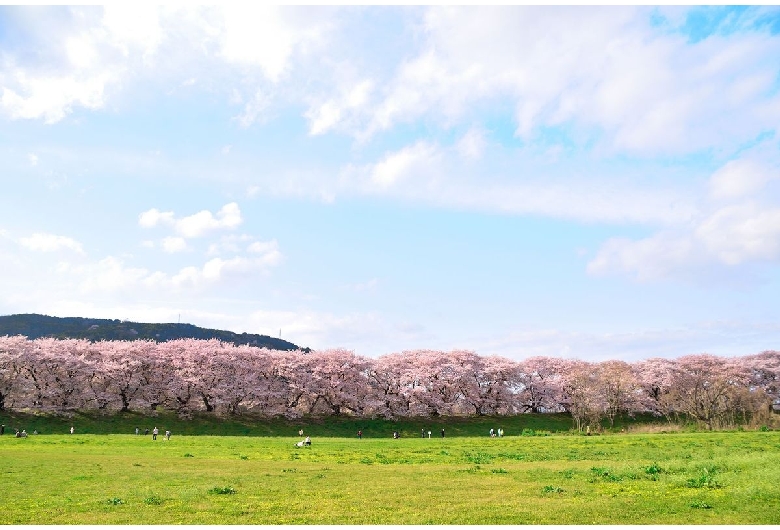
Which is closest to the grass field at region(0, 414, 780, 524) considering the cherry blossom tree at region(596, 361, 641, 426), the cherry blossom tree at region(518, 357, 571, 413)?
the cherry blossom tree at region(596, 361, 641, 426)

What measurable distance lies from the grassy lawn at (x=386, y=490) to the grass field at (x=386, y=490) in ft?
0.17

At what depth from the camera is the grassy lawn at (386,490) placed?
16.0 meters

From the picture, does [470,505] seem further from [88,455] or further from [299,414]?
[299,414]

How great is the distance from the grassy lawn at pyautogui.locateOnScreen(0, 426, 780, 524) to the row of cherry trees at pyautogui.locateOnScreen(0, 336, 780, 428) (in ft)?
157

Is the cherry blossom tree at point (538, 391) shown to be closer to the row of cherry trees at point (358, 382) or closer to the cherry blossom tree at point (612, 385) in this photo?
the row of cherry trees at point (358, 382)

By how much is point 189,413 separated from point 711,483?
7546 centimetres

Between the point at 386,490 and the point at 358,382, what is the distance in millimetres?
74972

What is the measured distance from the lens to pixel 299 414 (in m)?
86.9

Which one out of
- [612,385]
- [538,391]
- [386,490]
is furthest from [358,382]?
[386,490]

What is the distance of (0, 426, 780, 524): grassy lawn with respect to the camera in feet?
52.4

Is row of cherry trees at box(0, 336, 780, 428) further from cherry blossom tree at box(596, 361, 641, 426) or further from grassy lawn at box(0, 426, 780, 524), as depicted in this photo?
grassy lawn at box(0, 426, 780, 524)

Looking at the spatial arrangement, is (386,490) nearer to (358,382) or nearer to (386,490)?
(386,490)

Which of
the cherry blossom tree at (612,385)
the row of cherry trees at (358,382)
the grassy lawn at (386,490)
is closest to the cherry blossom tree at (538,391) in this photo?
the row of cherry trees at (358,382)

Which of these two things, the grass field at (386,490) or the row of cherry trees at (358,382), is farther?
the row of cherry trees at (358,382)
